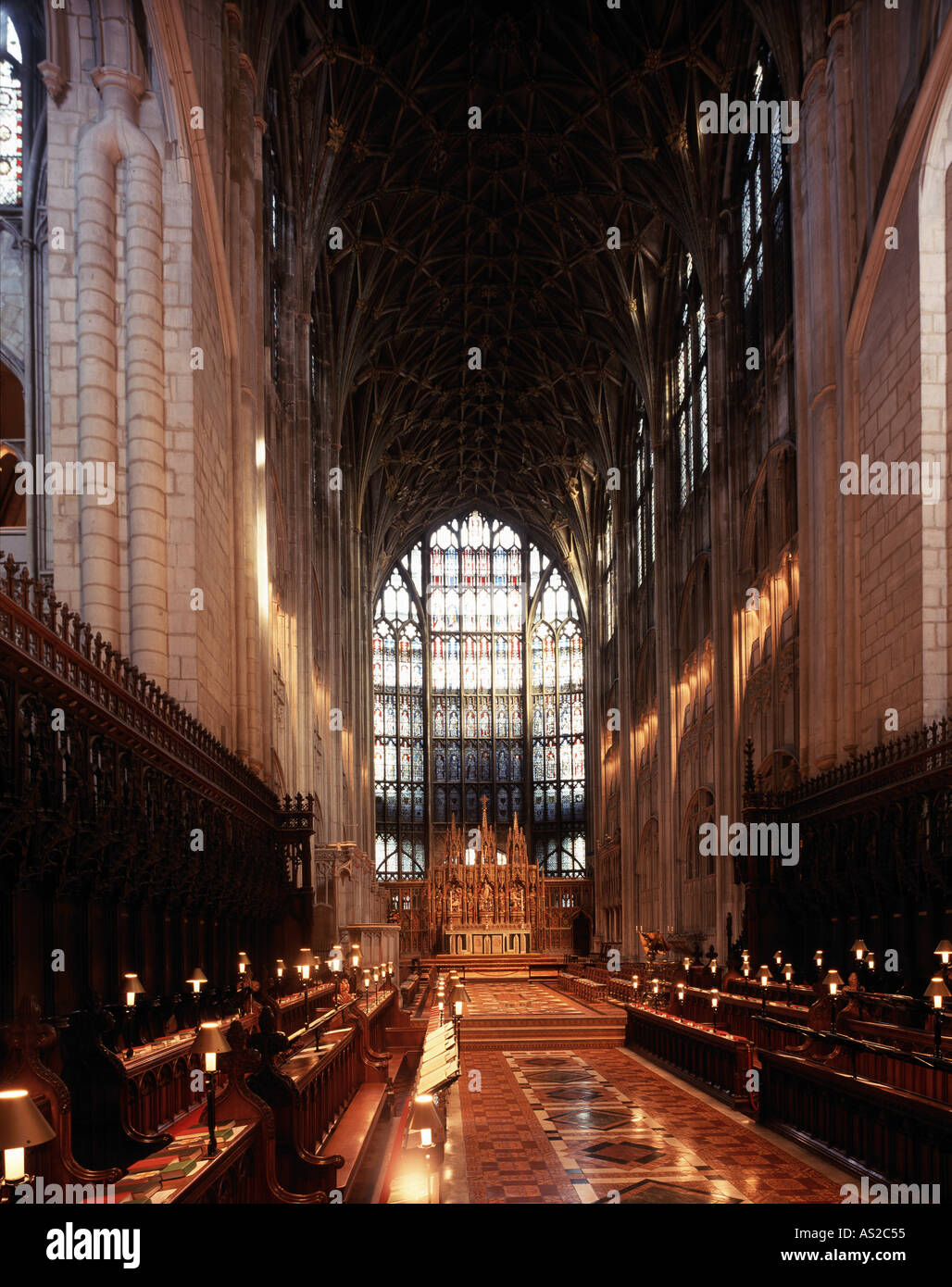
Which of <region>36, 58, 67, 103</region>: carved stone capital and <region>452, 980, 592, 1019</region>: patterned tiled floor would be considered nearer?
<region>36, 58, 67, 103</region>: carved stone capital

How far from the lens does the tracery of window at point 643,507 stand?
40312mm

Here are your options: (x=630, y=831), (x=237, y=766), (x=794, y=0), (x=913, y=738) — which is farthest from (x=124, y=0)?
(x=630, y=831)

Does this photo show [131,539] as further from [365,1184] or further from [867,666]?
[867,666]

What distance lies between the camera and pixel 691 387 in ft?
110

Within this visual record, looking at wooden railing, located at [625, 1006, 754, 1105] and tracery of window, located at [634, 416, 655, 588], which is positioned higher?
tracery of window, located at [634, 416, 655, 588]

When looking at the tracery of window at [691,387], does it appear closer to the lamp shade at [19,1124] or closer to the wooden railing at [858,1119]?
the wooden railing at [858,1119]

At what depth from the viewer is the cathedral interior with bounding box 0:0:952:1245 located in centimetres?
875

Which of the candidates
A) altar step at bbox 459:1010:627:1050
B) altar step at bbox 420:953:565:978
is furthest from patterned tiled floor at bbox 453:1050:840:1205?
altar step at bbox 420:953:565:978

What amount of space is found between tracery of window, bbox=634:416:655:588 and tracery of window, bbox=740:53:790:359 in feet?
37.3

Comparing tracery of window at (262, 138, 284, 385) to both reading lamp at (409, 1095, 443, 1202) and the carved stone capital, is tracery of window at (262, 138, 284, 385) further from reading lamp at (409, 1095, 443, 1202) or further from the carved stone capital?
reading lamp at (409, 1095, 443, 1202)

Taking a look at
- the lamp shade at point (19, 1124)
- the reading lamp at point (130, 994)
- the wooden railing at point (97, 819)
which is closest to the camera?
the lamp shade at point (19, 1124)


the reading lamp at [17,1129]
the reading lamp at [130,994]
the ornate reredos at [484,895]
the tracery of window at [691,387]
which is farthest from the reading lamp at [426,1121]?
the ornate reredos at [484,895]

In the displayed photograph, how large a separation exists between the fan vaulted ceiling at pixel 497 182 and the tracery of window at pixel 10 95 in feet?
14.5

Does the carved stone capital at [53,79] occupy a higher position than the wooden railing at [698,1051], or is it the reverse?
the carved stone capital at [53,79]
